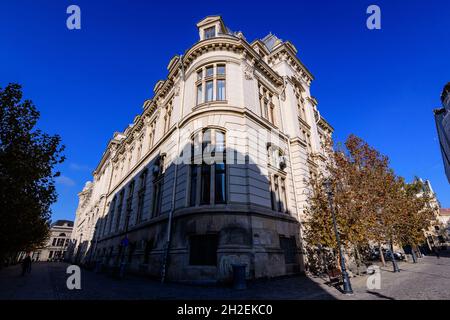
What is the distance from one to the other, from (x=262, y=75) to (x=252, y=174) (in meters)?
10.3

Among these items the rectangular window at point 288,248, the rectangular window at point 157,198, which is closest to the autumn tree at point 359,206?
the rectangular window at point 288,248

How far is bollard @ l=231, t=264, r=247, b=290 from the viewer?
9.47 metres

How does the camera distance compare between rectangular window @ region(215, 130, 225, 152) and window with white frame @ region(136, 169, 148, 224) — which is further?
window with white frame @ region(136, 169, 148, 224)

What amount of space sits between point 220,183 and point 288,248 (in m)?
6.38

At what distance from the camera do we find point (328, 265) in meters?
15.0

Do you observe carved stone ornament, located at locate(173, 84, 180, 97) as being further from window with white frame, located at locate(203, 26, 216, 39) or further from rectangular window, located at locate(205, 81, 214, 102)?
window with white frame, located at locate(203, 26, 216, 39)

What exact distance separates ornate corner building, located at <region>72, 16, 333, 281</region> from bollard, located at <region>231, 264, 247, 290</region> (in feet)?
3.28

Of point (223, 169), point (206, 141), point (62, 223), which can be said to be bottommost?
point (223, 169)

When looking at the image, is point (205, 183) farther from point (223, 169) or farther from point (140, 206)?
point (140, 206)

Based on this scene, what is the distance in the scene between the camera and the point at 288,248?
47.2 feet

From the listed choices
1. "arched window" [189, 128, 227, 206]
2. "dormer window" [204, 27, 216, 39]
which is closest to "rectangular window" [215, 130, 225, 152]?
"arched window" [189, 128, 227, 206]

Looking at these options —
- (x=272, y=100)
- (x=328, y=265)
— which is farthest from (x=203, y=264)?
(x=272, y=100)

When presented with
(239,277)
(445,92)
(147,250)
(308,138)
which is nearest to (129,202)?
(147,250)

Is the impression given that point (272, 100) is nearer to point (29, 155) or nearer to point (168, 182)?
point (168, 182)
